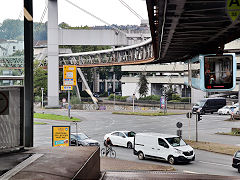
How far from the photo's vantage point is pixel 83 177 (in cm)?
731

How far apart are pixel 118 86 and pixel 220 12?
114457 mm

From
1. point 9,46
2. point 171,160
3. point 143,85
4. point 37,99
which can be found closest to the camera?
point 9,46

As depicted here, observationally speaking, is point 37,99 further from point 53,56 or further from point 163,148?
point 163,148

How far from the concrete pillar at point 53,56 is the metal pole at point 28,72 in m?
62.7

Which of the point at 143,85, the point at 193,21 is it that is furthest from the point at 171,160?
the point at 143,85

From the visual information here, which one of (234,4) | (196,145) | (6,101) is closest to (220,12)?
(234,4)

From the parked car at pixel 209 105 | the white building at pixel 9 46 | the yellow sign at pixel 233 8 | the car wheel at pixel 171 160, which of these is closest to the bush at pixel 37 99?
the parked car at pixel 209 105

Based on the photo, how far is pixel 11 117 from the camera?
336 inches

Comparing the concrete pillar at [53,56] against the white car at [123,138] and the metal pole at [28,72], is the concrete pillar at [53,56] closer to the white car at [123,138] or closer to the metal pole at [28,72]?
the white car at [123,138]

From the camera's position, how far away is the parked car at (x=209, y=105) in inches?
2411

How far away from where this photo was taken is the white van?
21875 millimetres

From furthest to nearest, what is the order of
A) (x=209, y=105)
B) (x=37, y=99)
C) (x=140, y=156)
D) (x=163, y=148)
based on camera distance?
(x=37, y=99) < (x=209, y=105) < (x=140, y=156) < (x=163, y=148)

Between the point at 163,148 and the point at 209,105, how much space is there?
40.9 m

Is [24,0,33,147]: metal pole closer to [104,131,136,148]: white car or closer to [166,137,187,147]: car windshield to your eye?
[166,137,187,147]: car windshield
